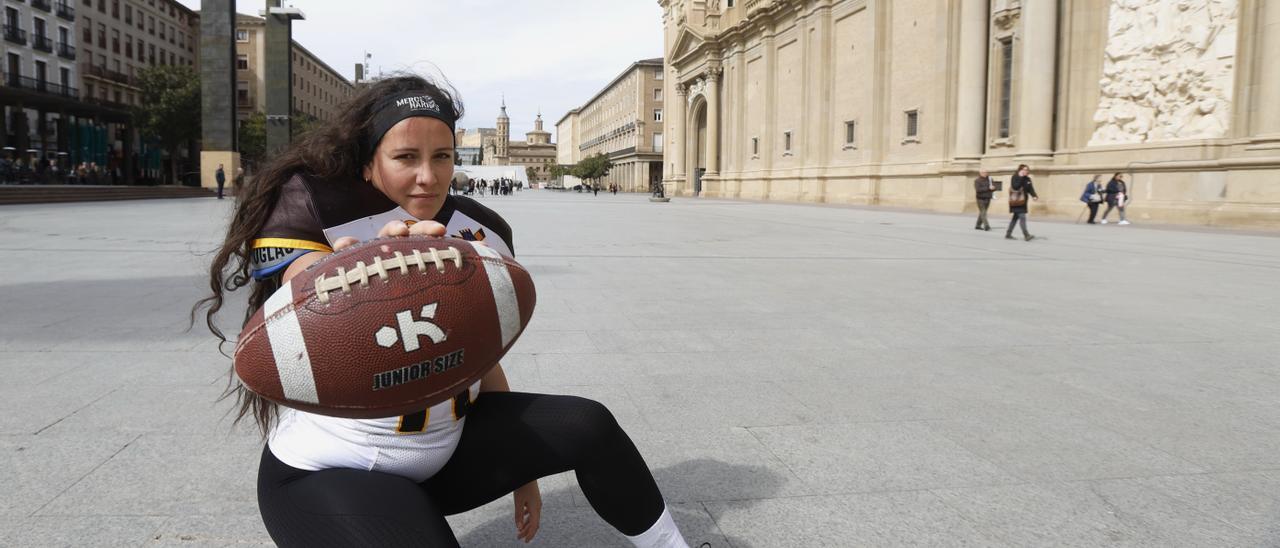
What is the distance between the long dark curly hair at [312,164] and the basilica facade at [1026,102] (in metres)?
20.4

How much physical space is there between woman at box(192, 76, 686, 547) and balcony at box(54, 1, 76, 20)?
63.2 meters

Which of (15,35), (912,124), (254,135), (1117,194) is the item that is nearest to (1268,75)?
(1117,194)

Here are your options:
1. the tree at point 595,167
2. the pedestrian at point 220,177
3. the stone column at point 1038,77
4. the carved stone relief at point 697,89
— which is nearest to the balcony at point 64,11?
the pedestrian at point 220,177

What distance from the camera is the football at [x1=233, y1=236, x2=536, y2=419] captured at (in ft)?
4.72

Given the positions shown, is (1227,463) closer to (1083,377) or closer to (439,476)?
(1083,377)

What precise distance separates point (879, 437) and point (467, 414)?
2153 millimetres

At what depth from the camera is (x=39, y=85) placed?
50.2 m

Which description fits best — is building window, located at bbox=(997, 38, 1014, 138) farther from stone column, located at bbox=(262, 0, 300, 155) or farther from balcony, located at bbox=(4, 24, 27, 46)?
balcony, located at bbox=(4, 24, 27, 46)

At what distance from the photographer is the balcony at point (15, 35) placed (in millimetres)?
47562

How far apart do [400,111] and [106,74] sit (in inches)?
2654

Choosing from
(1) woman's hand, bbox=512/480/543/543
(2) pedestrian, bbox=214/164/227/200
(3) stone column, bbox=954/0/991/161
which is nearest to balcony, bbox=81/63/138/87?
(2) pedestrian, bbox=214/164/227/200

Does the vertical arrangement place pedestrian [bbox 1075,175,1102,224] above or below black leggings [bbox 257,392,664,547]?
above

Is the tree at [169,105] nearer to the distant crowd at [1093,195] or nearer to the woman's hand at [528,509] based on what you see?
the distant crowd at [1093,195]

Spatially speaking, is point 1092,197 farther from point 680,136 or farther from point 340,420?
point 680,136
